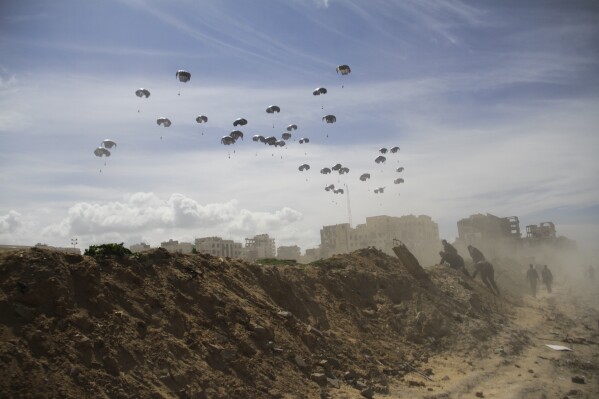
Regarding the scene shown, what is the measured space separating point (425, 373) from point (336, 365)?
3.24 meters

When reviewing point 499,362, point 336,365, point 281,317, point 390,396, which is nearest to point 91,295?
point 281,317

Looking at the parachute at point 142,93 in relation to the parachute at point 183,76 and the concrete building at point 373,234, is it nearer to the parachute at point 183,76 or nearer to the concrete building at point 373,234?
the parachute at point 183,76

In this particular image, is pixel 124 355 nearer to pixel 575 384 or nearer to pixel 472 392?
pixel 472 392

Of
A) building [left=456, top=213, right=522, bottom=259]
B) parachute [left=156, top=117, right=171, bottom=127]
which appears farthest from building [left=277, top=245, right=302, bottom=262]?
parachute [left=156, top=117, right=171, bottom=127]

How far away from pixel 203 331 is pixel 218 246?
7710 cm

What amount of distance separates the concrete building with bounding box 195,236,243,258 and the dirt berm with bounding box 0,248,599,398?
65693 millimetres

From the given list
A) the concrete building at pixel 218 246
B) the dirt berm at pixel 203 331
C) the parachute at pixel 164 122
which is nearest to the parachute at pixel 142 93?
the parachute at pixel 164 122

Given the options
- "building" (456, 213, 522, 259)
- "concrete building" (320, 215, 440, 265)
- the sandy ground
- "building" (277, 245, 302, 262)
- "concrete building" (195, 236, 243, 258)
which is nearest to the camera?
the sandy ground

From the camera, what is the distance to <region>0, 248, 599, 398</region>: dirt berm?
8.00 meters

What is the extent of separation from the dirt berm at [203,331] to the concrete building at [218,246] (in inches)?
2586

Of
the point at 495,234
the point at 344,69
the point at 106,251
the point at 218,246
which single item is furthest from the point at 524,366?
the point at 218,246

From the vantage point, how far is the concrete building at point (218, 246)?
82.6m

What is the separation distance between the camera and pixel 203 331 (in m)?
10.6

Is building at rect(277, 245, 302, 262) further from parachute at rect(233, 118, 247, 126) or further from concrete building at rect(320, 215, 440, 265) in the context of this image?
parachute at rect(233, 118, 247, 126)
